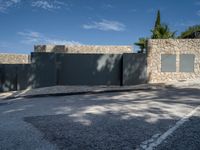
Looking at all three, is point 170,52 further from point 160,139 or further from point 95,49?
point 160,139

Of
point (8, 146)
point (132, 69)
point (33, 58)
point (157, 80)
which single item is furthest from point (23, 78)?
point (8, 146)

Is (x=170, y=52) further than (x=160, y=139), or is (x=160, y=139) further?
(x=170, y=52)

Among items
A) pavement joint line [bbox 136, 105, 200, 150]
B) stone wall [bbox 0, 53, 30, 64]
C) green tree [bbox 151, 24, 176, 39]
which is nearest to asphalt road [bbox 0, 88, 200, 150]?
pavement joint line [bbox 136, 105, 200, 150]

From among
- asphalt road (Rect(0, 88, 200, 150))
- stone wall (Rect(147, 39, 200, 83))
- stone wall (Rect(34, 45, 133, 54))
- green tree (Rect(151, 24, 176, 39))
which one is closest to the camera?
asphalt road (Rect(0, 88, 200, 150))

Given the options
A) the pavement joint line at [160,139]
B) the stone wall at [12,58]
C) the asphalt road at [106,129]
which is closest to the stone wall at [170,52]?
the asphalt road at [106,129]

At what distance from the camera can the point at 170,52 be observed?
20.0 meters

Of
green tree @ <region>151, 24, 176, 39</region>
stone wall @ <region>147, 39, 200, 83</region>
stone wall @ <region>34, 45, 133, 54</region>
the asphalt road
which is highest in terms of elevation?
green tree @ <region>151, 24, 176, 39</region>

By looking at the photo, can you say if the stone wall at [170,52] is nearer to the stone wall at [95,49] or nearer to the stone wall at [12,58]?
the stone wall at [95,49]

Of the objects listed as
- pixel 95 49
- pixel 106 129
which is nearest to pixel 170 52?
pixel 95 49

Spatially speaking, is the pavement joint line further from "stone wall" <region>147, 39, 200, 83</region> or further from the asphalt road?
"stone wall" <region>147, 39, 200, 83</region>

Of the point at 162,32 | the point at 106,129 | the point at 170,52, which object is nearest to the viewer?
the point at 106,129

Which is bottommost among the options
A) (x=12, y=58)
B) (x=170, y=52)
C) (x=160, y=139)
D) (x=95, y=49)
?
(x=160, y=139)

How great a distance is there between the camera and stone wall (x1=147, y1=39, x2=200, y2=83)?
19.8 m

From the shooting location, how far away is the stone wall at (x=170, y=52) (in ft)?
65.0
